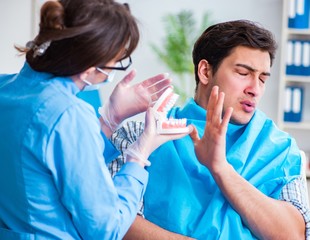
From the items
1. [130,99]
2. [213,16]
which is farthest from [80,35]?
[213,16]

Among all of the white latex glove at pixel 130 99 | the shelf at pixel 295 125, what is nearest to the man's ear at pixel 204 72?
the white latex glove at pixel 130 99

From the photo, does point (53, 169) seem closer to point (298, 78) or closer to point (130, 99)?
point (130, 99)

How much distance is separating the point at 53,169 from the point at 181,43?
377 cm

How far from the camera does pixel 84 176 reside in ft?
4.13

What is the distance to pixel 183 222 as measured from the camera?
5.71ft

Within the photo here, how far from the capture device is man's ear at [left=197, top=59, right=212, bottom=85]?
6.56 feet

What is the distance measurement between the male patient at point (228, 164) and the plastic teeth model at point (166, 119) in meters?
0.16

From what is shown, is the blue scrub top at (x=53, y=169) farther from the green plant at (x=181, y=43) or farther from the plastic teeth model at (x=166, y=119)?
the green plant at (x=181, y=43)

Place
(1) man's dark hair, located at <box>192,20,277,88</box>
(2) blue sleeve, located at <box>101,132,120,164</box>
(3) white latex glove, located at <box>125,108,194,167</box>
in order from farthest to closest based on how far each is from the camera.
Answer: (1) man's dark hair, located at <box>192,20,277,88</box>, (2) blue sleeve, located at <box>101,132,120,164</box>, (3) white latex glove, located at <box>125,108,194,167</box>

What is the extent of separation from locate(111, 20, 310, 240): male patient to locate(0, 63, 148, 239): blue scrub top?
1.39 ft

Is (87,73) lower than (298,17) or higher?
higher

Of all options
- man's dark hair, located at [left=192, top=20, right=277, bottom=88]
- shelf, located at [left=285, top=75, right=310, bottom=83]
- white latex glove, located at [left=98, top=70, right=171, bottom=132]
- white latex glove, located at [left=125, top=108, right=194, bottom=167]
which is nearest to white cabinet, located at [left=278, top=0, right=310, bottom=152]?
shelf, located at [left=285, top=75, right=310, bottom=83]

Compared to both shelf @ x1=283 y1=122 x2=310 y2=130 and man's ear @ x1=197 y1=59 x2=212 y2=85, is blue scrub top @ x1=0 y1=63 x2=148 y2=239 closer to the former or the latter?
man's ear @ x1=197 y1=59 x2=212 y2=85

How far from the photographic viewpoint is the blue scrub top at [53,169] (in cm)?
125
